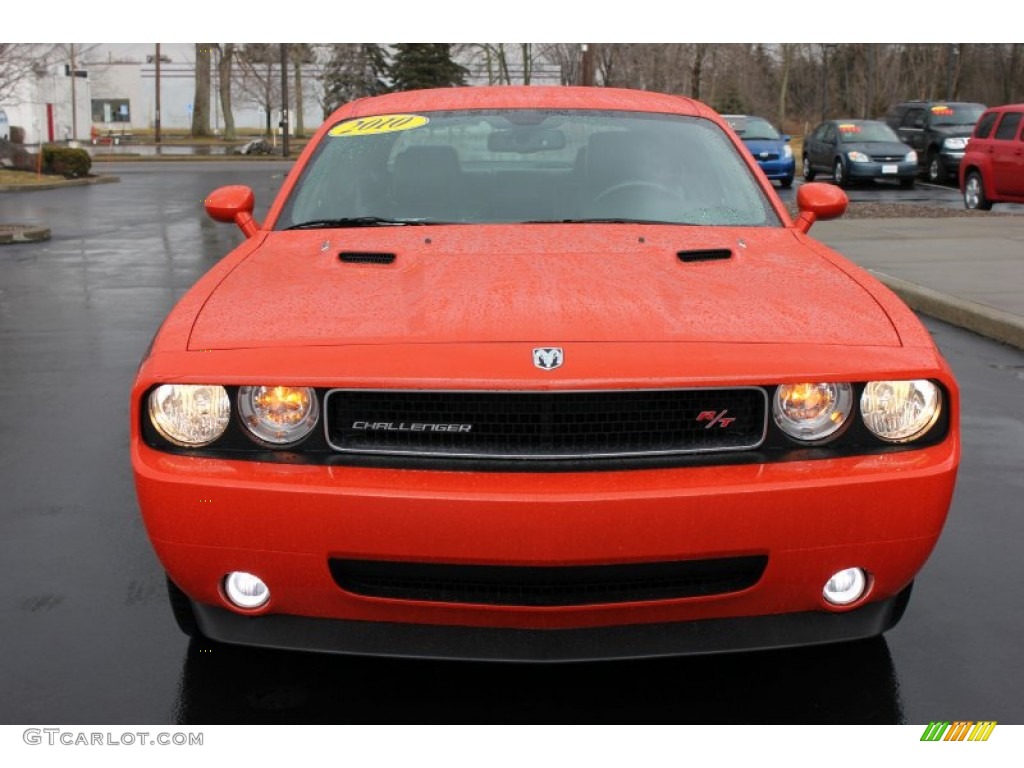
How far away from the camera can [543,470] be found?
110 inches

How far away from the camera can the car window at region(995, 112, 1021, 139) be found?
757 inches

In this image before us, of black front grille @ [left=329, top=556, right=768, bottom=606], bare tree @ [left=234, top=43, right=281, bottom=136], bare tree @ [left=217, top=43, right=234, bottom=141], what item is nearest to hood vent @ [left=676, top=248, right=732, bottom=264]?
black front grille @ [left=329, top=556, right=768, bottom=606]

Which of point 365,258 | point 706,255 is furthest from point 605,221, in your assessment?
point 365,258

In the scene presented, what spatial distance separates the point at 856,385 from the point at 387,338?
108 cm

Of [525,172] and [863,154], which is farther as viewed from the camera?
[863,154]

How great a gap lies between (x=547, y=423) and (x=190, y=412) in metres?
0.82

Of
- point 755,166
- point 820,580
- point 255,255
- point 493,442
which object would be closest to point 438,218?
point 255,255

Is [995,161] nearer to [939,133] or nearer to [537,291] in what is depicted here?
[939,133]

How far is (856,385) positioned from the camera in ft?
9.63

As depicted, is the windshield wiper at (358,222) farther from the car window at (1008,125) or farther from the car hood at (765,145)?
the car hood at (765,145)

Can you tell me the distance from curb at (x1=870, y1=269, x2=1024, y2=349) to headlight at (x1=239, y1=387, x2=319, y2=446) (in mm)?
6776

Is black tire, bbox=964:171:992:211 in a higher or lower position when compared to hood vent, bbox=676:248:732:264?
lower

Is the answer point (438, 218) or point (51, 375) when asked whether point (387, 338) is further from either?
point (51, 375)

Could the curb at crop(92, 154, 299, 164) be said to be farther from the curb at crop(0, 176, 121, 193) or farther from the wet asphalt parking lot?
the wet asphalt parking lot
